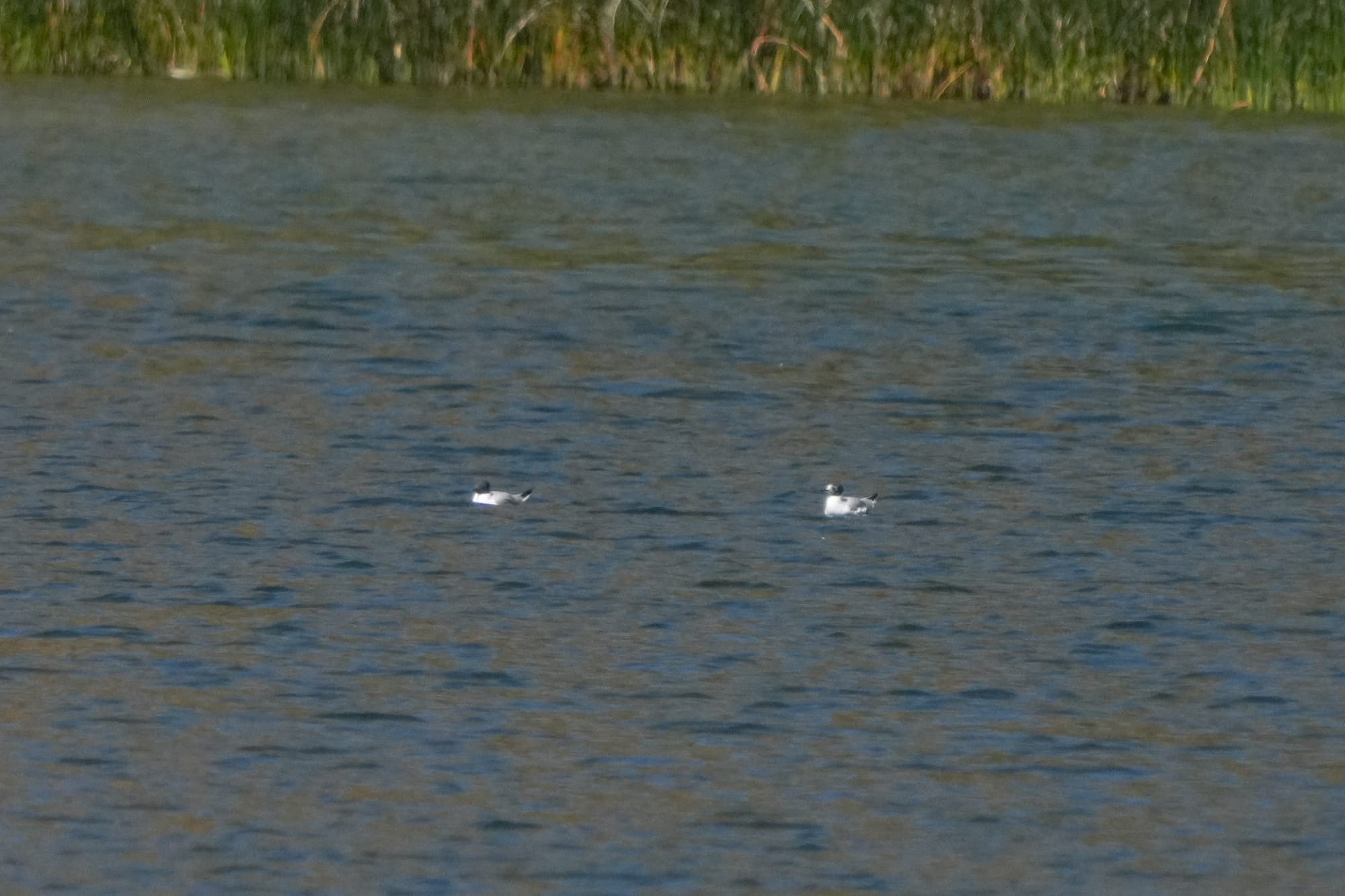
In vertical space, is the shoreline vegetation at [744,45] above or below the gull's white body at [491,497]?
above

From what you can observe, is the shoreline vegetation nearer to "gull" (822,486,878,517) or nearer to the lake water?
the lake water

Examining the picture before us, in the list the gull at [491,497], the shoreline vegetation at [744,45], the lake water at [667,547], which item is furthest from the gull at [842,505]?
the shoreline vegetation at [744,45]

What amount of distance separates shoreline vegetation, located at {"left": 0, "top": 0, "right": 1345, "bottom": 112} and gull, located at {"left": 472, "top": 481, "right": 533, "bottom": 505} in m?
14.1

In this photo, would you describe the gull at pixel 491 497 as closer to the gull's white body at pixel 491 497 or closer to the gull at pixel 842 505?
the gull's white body at pixel 491 497

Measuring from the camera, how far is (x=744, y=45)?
958 inches

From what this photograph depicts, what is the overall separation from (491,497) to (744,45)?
47.9 ft

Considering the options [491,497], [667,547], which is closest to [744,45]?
[491,497]

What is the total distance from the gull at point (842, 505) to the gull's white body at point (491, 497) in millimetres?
1050

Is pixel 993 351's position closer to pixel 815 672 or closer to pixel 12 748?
pixel 815 672

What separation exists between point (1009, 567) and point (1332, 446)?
8.69 feet

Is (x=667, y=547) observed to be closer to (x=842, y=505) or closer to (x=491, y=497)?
(x=842, y=505)

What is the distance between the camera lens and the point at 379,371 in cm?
1312

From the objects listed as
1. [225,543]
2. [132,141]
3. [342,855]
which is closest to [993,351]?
[225,543]

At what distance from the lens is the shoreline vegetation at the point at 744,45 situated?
77.6ft
